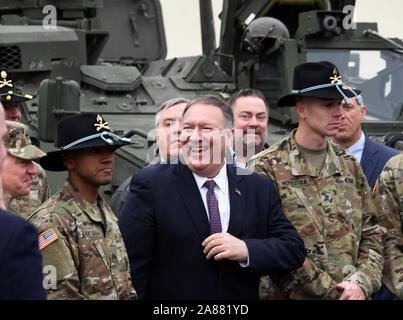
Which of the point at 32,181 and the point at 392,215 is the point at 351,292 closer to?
the point at 392,215

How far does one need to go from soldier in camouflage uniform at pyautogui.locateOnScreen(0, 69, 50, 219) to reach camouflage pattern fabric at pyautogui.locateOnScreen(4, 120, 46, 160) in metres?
1.28

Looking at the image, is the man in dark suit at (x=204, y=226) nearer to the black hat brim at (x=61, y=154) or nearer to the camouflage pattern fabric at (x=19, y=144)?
the black hat brim at (x=61, y=154)

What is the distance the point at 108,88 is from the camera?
923cm

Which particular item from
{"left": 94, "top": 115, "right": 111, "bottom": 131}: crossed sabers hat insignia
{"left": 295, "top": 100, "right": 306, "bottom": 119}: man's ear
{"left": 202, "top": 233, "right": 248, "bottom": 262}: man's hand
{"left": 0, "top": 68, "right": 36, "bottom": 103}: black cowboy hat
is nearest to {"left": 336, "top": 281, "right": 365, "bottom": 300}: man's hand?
{"left": 202, "top": 233, "right": 248, "bottom": 262}: man's hand

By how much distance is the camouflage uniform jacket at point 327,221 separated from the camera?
13.5 feet

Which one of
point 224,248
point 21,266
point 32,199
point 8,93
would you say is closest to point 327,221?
point 224,248

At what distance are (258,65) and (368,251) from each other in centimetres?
581

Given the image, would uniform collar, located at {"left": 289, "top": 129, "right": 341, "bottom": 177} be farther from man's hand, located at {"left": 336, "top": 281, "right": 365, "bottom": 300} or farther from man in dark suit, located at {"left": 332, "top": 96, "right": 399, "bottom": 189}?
man in dark suit, located at {"left": 332, "top": 96, "right": 399, "bottom": 189}

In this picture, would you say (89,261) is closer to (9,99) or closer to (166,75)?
(9,99)

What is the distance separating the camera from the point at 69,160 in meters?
3.95

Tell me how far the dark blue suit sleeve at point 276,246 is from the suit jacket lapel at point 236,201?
0.10 meters

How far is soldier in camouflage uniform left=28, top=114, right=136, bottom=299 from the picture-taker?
11.7ft

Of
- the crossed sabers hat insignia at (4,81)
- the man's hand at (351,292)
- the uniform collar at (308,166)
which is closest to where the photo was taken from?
the man's hand at (351,292)

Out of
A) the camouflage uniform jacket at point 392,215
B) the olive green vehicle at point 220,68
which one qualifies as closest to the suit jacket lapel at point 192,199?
the camouflage uniform jacket at point 392,215
